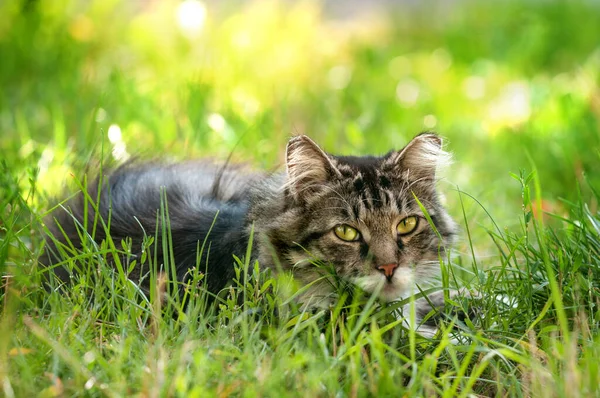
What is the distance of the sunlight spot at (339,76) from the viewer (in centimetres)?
645

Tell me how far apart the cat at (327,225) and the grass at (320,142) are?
0.13 m

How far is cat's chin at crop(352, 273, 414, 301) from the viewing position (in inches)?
106

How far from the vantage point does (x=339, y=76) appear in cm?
682

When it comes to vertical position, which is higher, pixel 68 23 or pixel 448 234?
pixel 68 23

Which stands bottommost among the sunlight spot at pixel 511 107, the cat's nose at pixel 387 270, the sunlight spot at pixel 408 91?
the cat's nose at pixel 387 270

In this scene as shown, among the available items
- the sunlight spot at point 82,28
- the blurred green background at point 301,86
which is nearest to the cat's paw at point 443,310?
the blurred green background at point 301,86

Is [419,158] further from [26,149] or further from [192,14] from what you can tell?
[192,14]

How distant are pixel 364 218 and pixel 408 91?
398 centimetres

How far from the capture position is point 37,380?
2.17 meters

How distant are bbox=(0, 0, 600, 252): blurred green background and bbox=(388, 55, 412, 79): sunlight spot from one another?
0.03m

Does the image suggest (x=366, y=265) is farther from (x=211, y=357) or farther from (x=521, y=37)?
(x=521, y=37)

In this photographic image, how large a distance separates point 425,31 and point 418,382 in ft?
23.2

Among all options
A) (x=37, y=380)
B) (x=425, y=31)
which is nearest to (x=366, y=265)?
(x=37, y=380)

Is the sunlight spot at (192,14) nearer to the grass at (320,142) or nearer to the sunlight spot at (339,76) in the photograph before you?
the grass at (320,142)
